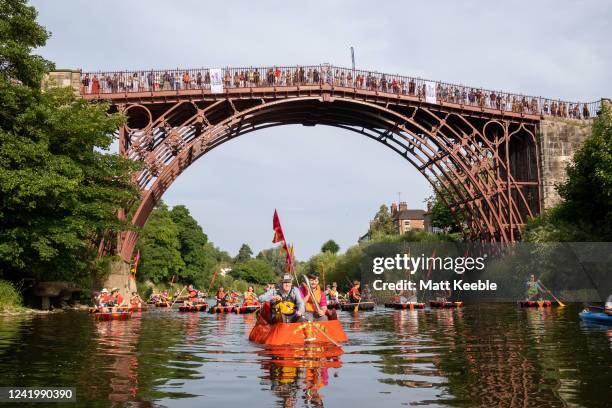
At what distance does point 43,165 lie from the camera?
25.5 meters

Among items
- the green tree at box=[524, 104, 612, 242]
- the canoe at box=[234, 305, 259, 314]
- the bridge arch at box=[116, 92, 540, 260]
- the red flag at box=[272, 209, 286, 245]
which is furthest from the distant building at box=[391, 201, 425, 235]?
the red flag at box=[272, 209, 286, 245]

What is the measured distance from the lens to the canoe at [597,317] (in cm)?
1844

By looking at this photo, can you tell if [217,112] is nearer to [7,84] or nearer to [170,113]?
[170,113]

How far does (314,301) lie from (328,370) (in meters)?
4.26

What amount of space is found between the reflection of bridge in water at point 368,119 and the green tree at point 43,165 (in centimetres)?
589

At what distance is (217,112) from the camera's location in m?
41.2

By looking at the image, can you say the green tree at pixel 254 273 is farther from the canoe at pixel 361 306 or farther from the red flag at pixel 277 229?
the red flag at pixel 277 229

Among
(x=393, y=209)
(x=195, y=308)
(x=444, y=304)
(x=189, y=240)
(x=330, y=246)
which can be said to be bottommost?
(x=195, y=308)

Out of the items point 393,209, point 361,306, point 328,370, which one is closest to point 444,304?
point 361,306

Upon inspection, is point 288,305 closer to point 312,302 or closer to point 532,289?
point 312,302

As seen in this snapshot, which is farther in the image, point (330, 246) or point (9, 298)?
point (330, 246)

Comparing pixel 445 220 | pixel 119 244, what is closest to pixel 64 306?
pixel 119 244

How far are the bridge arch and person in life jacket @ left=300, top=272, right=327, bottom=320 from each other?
71.6 ft

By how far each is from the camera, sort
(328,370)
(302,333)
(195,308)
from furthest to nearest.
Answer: (195,308) → (302,333) → (328,370)
